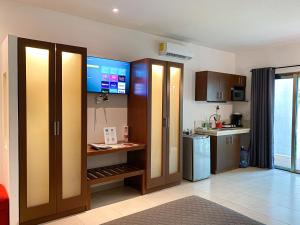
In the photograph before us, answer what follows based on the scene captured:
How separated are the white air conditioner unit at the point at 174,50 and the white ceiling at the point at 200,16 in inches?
7.8

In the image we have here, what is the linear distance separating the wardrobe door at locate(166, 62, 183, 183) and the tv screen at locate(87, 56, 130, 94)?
0.76 meters

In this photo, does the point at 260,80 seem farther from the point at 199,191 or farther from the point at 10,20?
the point at 10,20

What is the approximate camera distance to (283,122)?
5234 mm

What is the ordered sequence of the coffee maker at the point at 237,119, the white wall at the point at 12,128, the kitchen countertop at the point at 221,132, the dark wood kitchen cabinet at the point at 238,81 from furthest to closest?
the coffee maker at the point at 237,119 < the dark wood kitchen cabinet at the point at 238,81 < the kitchen countertop at the point at 221,132 < the white wall at the point at 12,128

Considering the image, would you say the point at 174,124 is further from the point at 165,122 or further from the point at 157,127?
the point at 157,127

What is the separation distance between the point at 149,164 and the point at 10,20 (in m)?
2.80

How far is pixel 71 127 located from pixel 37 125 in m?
0.40

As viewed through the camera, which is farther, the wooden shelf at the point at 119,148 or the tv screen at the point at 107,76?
the tv screen at the point at 107,76

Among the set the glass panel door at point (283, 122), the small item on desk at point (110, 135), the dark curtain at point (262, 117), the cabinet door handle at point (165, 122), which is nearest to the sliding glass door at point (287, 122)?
the glass panel door at point (283, 122)

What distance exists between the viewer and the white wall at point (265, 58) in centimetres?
489

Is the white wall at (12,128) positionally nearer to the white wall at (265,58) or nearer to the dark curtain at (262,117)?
the dark curtain at (262,117)

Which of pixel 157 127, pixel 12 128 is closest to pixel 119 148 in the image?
pixel 157 127

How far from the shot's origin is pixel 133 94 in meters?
3.88

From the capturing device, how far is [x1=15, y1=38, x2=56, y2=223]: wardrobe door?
2621mm
